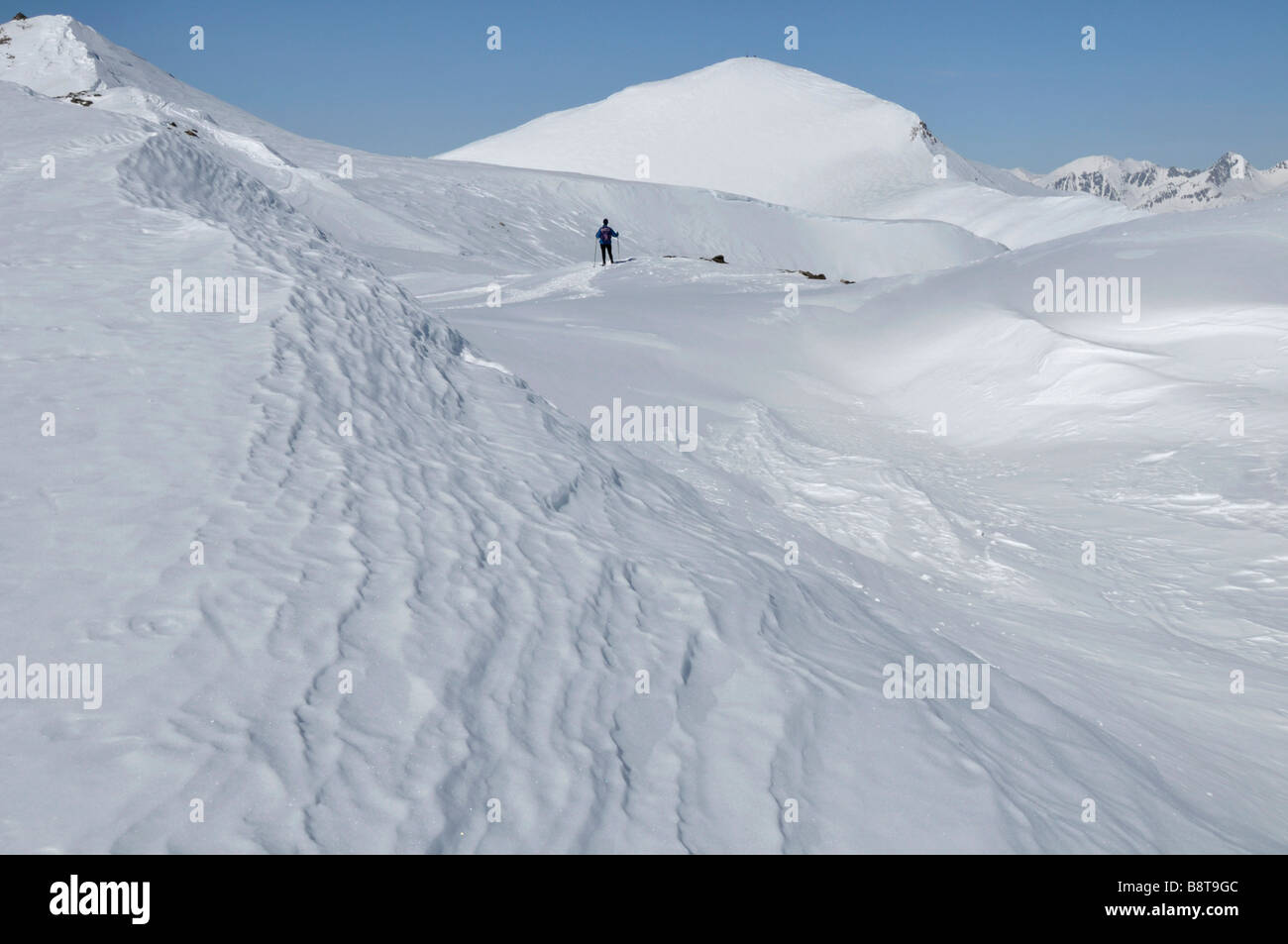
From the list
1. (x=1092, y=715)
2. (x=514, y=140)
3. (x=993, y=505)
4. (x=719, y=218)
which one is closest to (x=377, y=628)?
(x=1092, y=715)

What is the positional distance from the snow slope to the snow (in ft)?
216

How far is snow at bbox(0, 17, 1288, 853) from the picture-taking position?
3.65 metres

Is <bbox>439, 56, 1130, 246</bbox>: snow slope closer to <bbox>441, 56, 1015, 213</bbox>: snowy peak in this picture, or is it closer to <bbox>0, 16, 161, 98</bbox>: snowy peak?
<bbox>441, 56, 1015, 213</bbox>: snowy peak

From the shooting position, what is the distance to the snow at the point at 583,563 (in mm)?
3648

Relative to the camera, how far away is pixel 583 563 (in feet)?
19.0

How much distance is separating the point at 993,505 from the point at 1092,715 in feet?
14.2

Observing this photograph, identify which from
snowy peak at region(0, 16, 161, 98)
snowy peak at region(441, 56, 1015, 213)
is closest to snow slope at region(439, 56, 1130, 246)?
snowy peak at region(441, 56, 1015, 213)

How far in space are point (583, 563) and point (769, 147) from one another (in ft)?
289

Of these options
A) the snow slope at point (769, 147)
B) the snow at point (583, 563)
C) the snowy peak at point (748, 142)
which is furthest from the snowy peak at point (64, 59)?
the snow at point (583, 563)

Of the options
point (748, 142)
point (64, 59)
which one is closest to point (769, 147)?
point (748, 142)

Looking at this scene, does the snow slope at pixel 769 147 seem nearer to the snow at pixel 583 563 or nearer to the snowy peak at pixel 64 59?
the snowy peak at pixel 64 59
